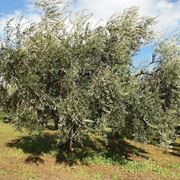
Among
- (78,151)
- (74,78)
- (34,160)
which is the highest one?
(74,78)

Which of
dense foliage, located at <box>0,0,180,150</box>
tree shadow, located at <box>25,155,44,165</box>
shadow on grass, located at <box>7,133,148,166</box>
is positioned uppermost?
dense foliage, located at <box>0,0,180,150</box>

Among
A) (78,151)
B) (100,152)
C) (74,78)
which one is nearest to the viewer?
(74,78)

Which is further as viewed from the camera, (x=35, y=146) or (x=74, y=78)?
(x=35, y=146)

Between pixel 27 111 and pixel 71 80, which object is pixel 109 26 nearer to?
pixel 71 80

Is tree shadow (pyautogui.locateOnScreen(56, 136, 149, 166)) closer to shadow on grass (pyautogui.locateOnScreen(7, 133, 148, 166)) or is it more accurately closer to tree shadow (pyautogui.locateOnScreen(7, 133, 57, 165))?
shadow on grass (pyautogui.locateOnScreen(7, 133, 148, 166))

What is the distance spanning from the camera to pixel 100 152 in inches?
1647

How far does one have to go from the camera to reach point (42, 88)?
35188 millimetres

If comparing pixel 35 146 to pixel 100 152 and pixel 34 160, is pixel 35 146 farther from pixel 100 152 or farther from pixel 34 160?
pixel 100 152

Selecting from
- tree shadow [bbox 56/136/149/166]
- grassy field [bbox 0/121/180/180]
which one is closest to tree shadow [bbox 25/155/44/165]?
grassy field [bbox 0/121/180/180]

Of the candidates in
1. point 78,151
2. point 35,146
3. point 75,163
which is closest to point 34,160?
point 75,163

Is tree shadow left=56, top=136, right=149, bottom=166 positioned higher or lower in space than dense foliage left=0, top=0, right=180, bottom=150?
lower

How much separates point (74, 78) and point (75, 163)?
765 cm

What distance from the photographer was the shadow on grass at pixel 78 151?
125 feet

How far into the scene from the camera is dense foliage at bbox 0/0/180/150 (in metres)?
34.3
